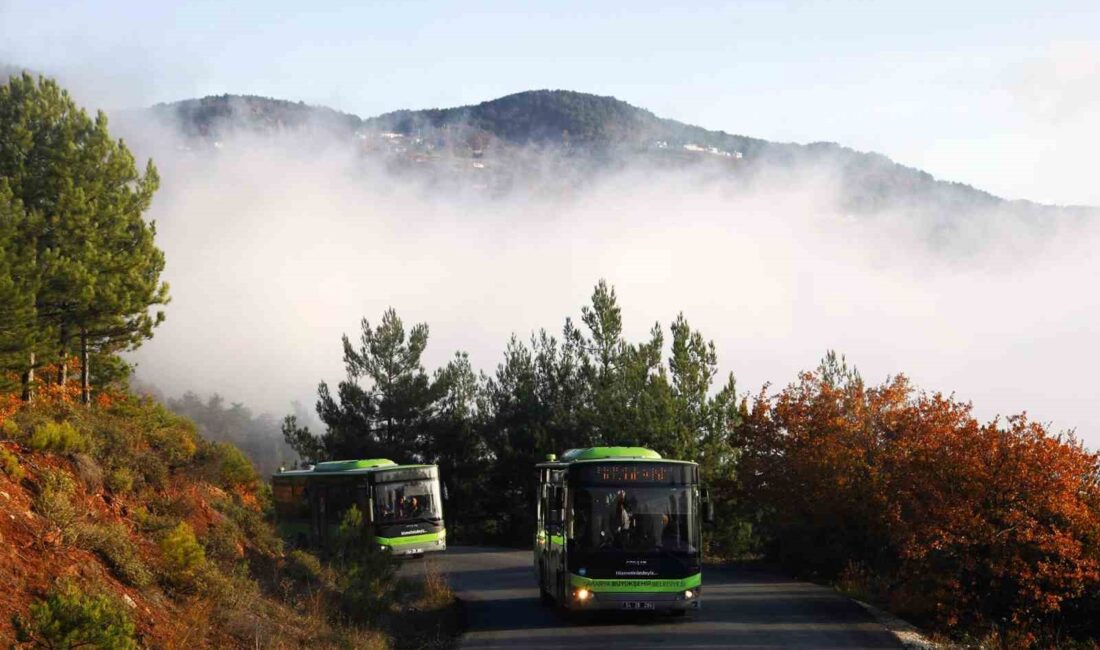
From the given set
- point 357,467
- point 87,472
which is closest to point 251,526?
point 87,472

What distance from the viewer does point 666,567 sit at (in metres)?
20.4

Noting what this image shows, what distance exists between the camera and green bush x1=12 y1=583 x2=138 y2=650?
11188mm

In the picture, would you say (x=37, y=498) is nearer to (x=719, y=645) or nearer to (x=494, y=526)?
(x=719, y=645)

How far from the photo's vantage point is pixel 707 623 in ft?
68.8

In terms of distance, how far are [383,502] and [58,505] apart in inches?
882

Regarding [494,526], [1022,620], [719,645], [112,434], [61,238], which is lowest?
[494,526]

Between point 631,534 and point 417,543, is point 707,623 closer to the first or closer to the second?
point 631,534

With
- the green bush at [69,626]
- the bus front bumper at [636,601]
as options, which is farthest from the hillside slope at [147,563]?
the bus front bumper at [636,601]

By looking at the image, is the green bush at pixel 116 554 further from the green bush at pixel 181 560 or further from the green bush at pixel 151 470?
the green bush at pixel 151 470

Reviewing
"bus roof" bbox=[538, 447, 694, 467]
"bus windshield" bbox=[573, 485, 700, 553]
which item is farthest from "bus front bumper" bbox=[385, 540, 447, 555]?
"bus windshield" bbox=[573, 485, 700, 553]

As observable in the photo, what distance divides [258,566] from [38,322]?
1712 centimetres

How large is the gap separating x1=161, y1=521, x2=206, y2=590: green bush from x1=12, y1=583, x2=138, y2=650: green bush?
16.9ft

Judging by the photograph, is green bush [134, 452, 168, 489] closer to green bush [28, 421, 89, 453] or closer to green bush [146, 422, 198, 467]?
green bush [28, 421, 89, 453]

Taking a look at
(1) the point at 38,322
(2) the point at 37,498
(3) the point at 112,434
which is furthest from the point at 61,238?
(2) the point at 37,498
